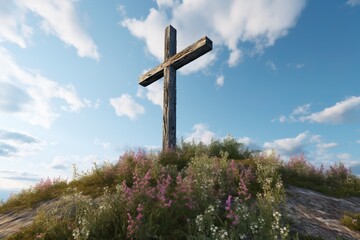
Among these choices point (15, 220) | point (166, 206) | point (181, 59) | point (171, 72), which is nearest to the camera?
point (166, 206)

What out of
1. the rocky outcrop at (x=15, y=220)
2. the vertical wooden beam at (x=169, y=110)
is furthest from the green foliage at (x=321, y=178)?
the rocky outcrop at (x=15, y=220)

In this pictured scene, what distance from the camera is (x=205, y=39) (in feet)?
35.1

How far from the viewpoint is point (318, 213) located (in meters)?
6.61

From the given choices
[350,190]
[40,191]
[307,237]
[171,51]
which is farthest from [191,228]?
Result: [171,51]

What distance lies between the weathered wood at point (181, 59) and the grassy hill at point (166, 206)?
405 centimetres

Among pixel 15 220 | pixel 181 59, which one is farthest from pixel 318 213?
pixel 181 59

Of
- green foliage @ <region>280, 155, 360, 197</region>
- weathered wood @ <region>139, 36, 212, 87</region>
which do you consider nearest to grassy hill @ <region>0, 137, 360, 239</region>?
green foliage @ <region>280, 155, 360, 197</region>

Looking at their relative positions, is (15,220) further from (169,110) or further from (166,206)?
(169,110)

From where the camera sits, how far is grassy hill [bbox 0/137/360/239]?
15.7 feet

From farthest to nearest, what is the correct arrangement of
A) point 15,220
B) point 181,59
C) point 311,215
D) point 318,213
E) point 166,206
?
point 181,59 < point 15,220 < point 318,213 < point 311,215 < point 166,206

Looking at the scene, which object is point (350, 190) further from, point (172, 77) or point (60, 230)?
point (60, 230)

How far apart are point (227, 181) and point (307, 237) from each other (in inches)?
86.8

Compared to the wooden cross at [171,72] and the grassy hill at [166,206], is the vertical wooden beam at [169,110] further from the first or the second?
the grassy hill at [166,206]

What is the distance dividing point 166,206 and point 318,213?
3563 mm
